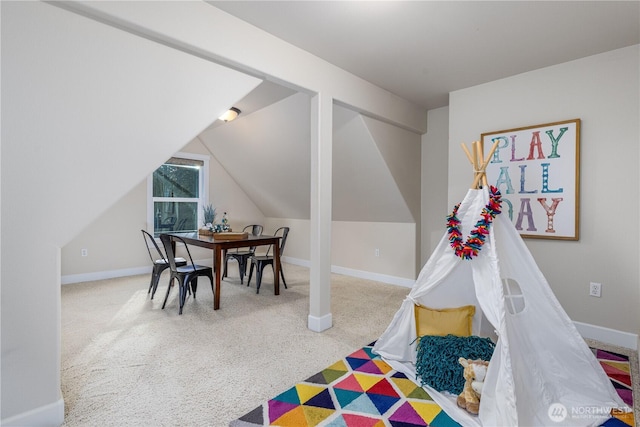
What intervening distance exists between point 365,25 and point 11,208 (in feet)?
7.64

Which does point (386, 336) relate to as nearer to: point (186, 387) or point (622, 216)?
point (186, 387)

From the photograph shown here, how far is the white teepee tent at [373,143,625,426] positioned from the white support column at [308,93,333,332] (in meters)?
0.70

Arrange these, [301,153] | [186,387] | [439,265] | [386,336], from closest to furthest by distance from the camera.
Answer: [186,387] < [439,265] < [386,336] < [301,153]

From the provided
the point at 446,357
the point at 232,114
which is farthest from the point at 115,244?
the point at 446,357

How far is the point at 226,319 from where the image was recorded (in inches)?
125

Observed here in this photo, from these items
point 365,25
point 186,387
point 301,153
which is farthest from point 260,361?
point 301,153

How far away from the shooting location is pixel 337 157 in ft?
13.9

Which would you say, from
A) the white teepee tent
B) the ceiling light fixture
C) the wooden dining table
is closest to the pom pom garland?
the white teepee tent

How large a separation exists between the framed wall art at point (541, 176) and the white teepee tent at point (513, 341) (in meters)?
1.02

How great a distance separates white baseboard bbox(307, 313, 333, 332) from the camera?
2.87m

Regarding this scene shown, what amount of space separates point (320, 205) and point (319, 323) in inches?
40.6

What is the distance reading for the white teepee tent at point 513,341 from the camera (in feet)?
5.51

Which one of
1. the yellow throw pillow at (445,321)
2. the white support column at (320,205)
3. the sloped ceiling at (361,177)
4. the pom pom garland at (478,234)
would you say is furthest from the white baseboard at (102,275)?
the pom pom garland at (478,234)

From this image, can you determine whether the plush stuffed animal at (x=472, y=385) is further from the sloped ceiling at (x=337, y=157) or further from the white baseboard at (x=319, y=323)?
the sloped ceiling at (x=337, y=157)
